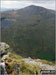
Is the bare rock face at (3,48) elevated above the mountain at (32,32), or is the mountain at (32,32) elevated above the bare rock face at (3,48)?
the mountain at (32,32)

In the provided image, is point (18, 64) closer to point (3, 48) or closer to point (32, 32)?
point (3, 48)

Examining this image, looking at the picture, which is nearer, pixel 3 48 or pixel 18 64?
pixel 18 64

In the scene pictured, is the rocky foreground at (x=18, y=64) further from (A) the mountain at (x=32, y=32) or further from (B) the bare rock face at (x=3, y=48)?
(A) the mountain at (x=32, y=32)

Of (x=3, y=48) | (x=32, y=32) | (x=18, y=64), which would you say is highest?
(x=32, y=32)

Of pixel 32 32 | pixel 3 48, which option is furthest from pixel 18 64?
pixel 32 32

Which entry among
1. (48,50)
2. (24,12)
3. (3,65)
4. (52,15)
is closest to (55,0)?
(52,15)

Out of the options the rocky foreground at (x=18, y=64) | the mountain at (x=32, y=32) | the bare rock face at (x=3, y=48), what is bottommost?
the rocky foreground at (x=18, y=64)

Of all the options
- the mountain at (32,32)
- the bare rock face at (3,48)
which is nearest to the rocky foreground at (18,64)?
the bare rock face at (3,48)
